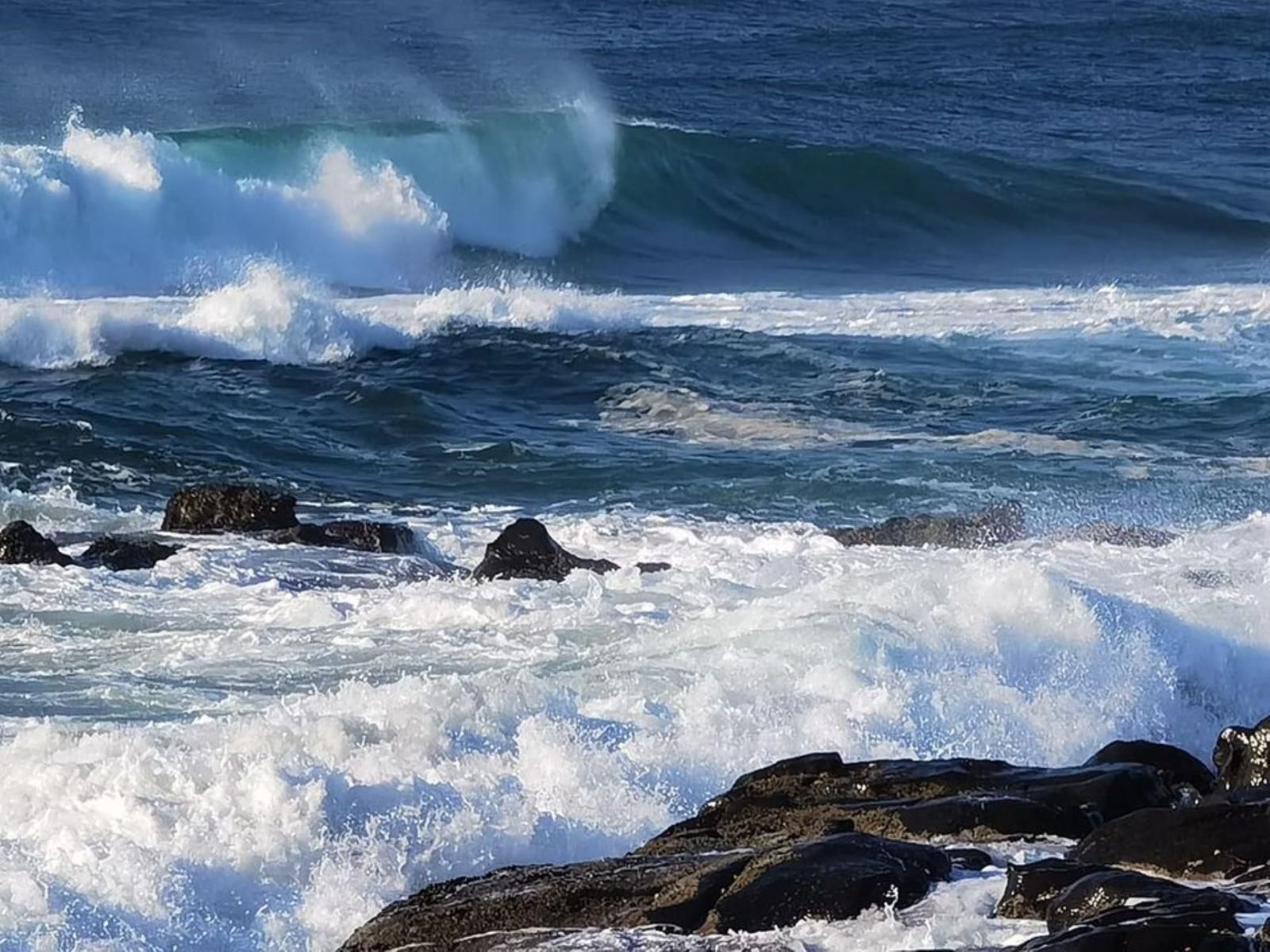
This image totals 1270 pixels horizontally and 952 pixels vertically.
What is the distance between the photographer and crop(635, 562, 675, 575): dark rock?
43.4ft

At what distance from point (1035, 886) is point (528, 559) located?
652 cm

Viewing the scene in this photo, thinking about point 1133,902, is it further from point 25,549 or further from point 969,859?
point 25,549

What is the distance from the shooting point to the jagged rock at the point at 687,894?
22.5ft

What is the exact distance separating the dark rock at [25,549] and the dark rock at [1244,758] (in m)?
7.19

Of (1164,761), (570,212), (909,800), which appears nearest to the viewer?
(909,800)

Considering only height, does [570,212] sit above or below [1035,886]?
below

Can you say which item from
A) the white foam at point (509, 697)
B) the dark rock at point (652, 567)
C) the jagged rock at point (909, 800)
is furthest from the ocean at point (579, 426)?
the jagged rock at point (909, 800)

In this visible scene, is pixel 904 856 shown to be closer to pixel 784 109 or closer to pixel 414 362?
pixel 414 362

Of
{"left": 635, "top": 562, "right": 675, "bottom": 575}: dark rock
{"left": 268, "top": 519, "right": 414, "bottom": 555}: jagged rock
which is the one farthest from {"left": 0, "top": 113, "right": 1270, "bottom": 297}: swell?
{"left": 635, "top": 562, "right": 675, "bottom": 575}: dark rock

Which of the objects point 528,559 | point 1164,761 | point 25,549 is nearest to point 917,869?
point 1164,761

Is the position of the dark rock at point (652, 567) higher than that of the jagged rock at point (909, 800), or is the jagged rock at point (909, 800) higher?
the jagged rock at point (909, 800)

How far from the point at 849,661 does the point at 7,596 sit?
4795 millimetres

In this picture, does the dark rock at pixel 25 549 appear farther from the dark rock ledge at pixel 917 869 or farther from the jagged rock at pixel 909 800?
the dark rock ledge at pixel 917 869

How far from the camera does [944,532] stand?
14195 mm
